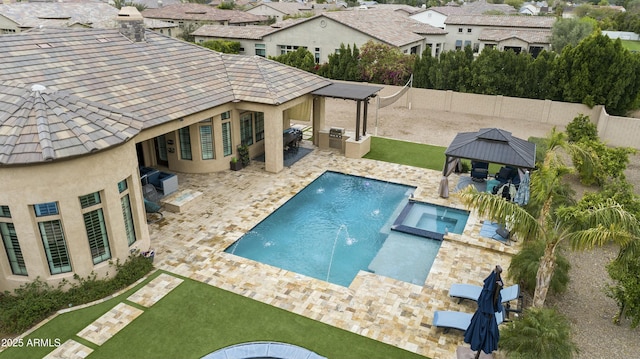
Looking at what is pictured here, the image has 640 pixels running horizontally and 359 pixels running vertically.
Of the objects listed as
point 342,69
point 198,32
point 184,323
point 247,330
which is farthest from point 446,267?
point 198,32

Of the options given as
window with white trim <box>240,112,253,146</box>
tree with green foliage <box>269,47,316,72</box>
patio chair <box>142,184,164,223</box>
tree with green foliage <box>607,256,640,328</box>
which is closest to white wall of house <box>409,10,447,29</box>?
tree with green foliage <box>269,47,316,72</box>

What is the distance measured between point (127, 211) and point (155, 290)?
2.60 meters

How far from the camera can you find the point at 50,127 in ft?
36.8

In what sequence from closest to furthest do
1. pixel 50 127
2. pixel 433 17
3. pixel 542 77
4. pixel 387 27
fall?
pixel 50 127 < pixel 542 77 < pixel 387 27 < pixel 433 17

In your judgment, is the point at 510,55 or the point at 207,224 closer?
the point at 207,224

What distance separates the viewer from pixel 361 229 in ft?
55.8

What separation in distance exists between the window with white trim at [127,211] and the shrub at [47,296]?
38.0 inches

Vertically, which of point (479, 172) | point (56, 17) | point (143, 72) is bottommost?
point (479, 172)

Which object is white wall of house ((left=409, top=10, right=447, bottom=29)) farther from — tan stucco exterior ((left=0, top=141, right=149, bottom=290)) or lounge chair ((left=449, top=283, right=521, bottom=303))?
tan stucco exterior ((left=0, top=141, right=149, bottom=290))

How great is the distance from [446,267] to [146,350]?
9.08 metres

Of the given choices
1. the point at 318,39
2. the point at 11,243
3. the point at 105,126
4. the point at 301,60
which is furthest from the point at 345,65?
the point at 11,243

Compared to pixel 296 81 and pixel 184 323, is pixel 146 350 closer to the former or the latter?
pixel 184 323

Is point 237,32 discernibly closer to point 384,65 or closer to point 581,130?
point 384,65

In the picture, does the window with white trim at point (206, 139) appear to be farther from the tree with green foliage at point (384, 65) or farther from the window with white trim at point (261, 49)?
the window with white trim at point (261, 49)
